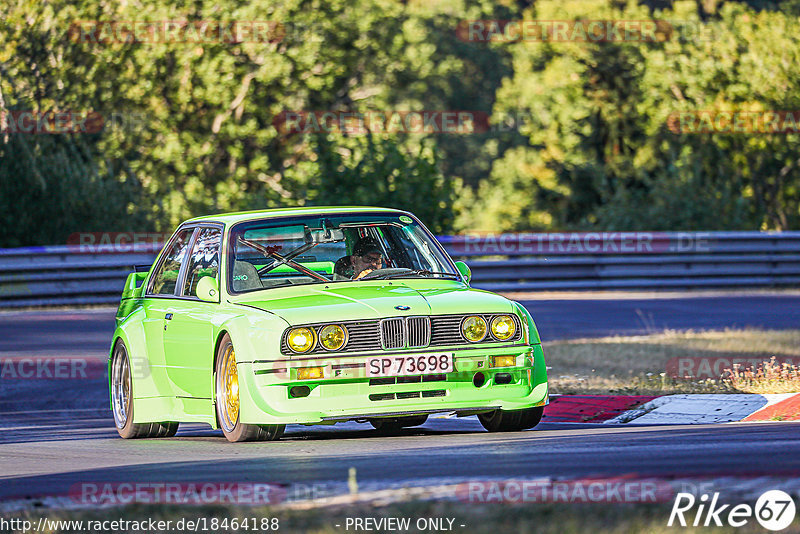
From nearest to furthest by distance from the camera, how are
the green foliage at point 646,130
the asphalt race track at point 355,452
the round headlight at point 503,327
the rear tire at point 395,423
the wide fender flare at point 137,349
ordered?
the asphalt race track at point 355,452 < the round headlight at point 503,327 < the rear tire at point 395,423 < the wide fender flare at point 137,349 < the green foliage at point 646,130

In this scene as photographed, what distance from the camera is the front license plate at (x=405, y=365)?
8.98 meters

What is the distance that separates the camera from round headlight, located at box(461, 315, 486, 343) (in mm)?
9195

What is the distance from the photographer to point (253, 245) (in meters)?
10.2

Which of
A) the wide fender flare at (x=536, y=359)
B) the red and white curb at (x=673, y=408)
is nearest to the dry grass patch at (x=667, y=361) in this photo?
the red and white curb at (x=673, y=408)

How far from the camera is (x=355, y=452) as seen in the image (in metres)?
8.56

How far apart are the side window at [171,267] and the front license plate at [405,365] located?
8.08 feet

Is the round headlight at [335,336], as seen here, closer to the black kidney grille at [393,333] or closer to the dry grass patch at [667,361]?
the black kidney grille at [393,333]

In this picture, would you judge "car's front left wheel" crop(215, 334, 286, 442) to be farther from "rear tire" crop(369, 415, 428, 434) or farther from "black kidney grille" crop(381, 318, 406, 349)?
"rear tire" crop(369, 415, 428, 434)

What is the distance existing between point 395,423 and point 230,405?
68.6 inches

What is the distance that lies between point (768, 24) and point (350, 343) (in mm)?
34904

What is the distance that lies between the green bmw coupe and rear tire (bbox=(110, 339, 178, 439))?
14mm

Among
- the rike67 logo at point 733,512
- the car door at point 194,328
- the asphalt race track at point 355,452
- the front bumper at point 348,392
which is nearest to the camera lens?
the rike67 logo at point 733,512

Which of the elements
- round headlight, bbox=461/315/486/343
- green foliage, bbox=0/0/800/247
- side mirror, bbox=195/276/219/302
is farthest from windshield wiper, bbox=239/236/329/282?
green foliage, bbox=0/0/800/247

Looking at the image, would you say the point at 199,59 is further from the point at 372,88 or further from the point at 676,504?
the point at 676,504
